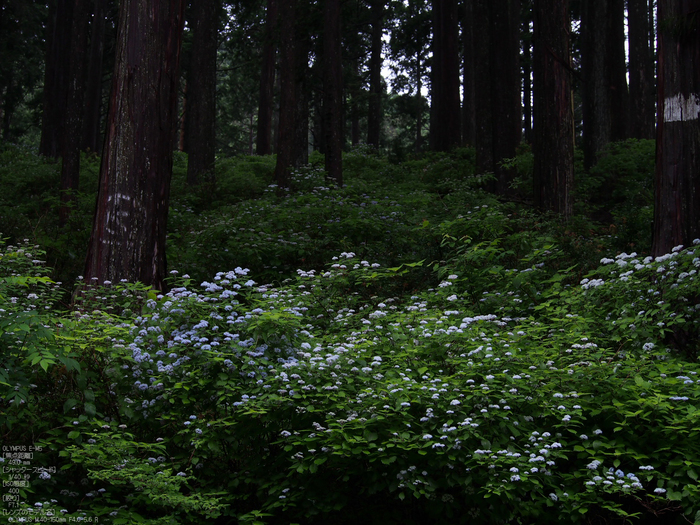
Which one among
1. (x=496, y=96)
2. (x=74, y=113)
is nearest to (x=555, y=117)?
(x=496, y=96)

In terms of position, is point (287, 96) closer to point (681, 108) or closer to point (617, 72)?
point (681, 108)

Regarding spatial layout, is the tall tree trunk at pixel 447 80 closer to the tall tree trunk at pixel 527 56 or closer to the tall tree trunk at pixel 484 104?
the tall tree trunk at pixel 484 104

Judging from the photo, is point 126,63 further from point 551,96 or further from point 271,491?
point 551,96

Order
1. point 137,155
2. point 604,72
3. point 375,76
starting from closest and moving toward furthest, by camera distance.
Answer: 1. point 137,155
2. point 604,72
3. point 375,76

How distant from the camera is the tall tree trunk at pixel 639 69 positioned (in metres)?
21.8

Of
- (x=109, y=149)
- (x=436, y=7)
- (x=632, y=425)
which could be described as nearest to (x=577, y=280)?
(x=632, y=425)

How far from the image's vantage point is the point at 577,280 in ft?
23.9

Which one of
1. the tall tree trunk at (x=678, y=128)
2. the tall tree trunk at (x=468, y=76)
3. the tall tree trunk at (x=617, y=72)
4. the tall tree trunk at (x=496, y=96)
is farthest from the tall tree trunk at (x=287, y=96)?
the tall tree trunk at (x=468, y=76)

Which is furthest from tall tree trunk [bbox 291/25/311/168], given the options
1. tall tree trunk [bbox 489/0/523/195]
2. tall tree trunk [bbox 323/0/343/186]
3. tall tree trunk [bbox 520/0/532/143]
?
tall tree trunk [bbox 520/0/532/143]

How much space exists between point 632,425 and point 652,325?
1554mm

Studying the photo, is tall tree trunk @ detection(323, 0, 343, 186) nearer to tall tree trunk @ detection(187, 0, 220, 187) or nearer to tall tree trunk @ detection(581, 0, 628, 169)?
tall tree trunk @ detection(187, 0, 220, 187)

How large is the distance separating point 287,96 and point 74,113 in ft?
16.1

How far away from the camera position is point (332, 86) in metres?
14.4

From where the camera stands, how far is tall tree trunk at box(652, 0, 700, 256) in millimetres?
5957
